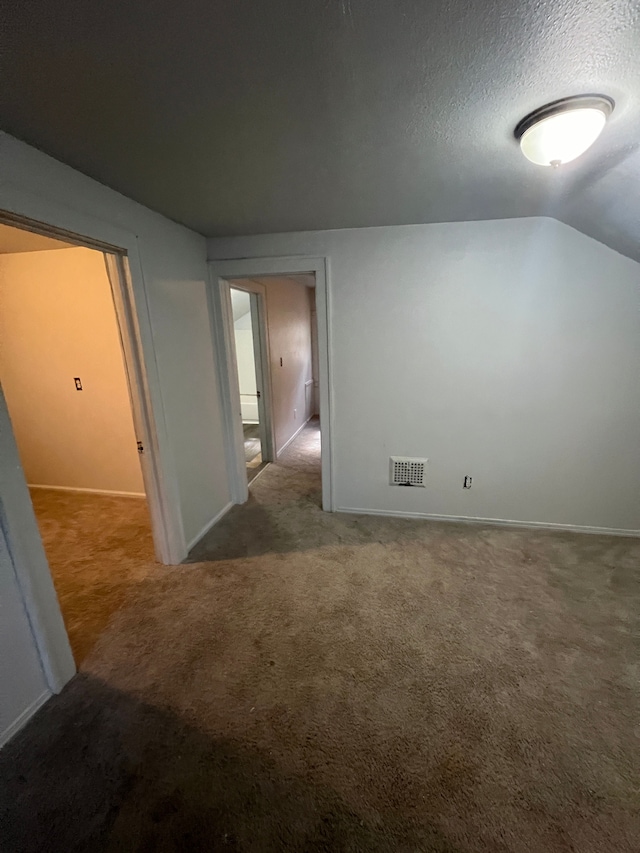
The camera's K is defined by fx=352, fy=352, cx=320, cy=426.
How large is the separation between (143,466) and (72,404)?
181 cm

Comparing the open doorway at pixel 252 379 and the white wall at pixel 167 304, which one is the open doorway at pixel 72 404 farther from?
the open doorway at pixel 252 379

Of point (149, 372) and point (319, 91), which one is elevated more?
point (319, 91)

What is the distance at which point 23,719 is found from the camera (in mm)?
1460

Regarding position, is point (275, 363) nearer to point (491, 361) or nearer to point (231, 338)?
point (231, 338)

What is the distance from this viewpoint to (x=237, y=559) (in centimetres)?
249

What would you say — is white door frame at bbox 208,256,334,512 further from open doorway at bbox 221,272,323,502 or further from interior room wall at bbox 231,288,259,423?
interior room wall at bbox 231,288,259,423

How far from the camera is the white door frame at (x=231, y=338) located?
264cm

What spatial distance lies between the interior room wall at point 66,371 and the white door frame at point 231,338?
903 millimetres

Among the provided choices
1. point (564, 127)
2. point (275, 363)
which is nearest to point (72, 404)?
point (275, 363)

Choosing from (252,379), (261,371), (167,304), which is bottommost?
(252,379)

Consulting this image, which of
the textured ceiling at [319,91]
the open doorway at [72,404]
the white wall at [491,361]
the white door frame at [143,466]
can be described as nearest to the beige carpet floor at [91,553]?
the open doorway at [72,404]

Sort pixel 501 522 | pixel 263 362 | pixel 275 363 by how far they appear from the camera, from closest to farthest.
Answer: pixel 501 522, pixel 263 362, pixel 275 363

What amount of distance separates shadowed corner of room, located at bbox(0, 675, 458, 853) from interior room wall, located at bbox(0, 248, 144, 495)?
2.35m

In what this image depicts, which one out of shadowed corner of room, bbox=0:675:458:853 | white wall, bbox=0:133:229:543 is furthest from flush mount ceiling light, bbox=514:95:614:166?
shadowed corner of room, bbox=0:675:458:853
